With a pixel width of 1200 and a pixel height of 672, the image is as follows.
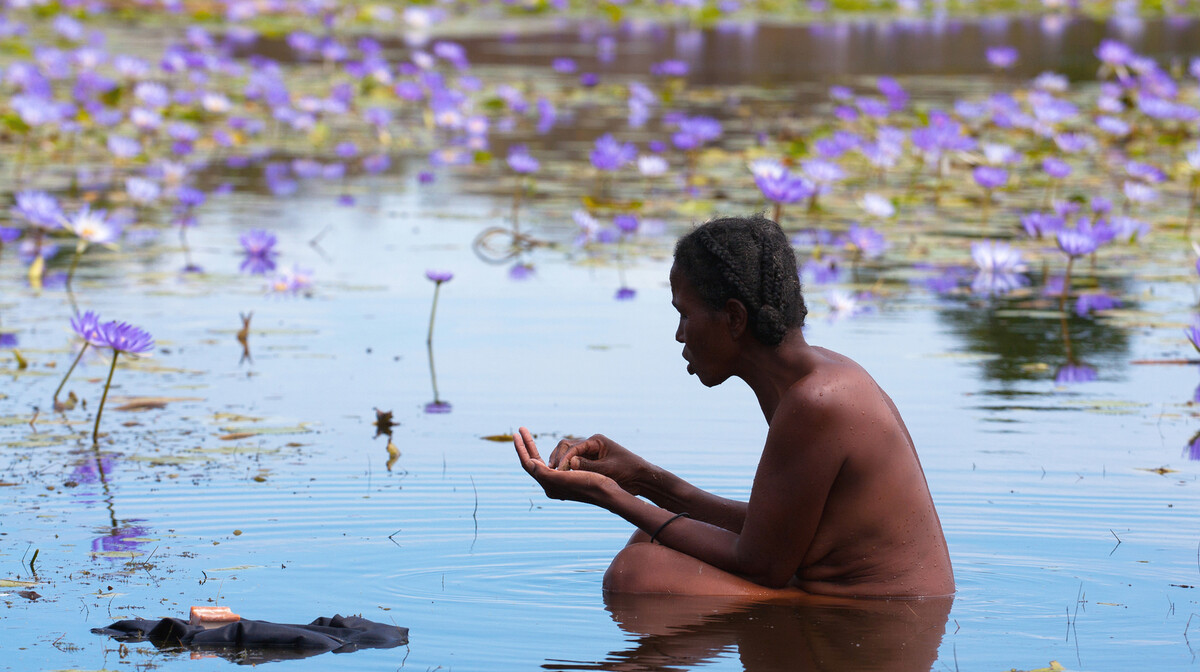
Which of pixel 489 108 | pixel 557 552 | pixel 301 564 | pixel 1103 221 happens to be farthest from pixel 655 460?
pixel 489 108

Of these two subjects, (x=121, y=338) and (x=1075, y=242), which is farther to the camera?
(x=1075, y=242)

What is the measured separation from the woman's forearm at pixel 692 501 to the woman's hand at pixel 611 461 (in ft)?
0.08

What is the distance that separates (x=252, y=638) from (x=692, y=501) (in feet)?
3.81

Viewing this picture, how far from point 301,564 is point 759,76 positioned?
14.2 metres

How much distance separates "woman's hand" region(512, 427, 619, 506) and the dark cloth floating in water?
0.51 m

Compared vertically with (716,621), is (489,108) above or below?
below

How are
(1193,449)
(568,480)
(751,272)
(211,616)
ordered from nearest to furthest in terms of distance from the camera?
(211,616)
(751,272)
(568,480)
(1193,449)

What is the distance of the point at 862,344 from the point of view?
6.73 meters

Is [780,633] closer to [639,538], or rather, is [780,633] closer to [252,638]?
[639,538]

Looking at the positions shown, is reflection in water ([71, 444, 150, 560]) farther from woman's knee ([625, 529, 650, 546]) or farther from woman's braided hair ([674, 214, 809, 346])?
woman's braided hair ([674, 214, 809, 346])

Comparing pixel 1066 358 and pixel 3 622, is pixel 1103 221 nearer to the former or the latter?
pixel 1066 358

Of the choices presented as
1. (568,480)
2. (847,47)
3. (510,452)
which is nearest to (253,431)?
(510,452)

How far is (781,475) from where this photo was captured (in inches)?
142

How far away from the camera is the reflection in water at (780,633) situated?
135 inches
